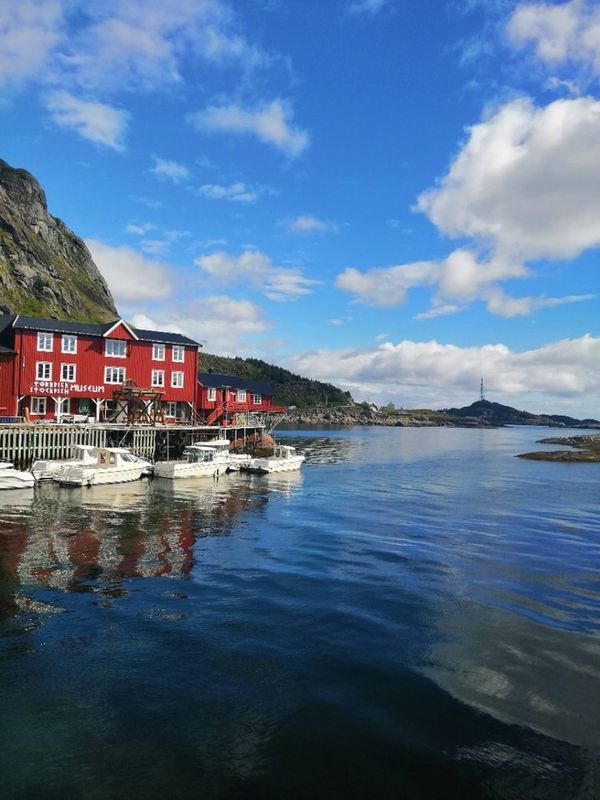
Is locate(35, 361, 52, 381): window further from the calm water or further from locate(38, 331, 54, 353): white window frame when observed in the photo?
the calm water

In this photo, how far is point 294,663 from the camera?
1370 centimetres

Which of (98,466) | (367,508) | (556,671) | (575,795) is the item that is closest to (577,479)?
(367,508)

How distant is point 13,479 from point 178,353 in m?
30.6

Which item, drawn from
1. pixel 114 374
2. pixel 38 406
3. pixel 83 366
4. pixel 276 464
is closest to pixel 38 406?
pixel 38 406

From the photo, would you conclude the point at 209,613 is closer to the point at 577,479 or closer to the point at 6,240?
the point at 577,479

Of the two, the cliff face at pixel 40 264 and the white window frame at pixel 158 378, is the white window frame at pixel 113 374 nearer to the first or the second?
the white window frame at pixel 158 378

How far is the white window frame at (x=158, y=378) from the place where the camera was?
65100 mm

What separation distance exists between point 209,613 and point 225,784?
779cm

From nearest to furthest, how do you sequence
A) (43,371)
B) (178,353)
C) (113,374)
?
(43,371) → (113,374) → (178,353)

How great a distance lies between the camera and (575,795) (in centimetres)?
916

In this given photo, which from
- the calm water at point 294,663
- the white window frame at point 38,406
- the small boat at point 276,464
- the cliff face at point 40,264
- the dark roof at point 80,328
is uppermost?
the cliff face at point 40,264

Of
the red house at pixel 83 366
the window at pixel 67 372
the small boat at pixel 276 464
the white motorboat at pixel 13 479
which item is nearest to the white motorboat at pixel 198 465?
the small boat at pixel 276 464

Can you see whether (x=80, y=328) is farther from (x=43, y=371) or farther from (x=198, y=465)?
(x=198, y=465)

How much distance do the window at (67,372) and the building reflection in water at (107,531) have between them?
18.8 meters
